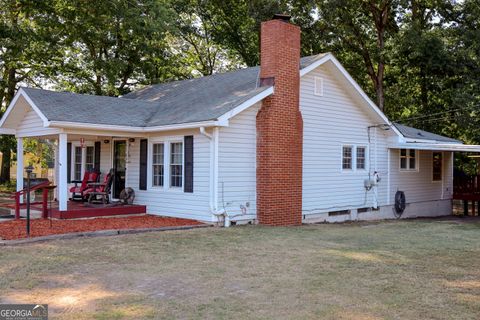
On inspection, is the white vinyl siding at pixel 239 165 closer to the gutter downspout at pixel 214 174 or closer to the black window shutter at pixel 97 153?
the gutter downspout at pixel 214 174

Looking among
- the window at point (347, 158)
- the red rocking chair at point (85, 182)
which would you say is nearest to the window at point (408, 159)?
the window at point (347, 158)

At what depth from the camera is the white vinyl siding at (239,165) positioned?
12.2 meters

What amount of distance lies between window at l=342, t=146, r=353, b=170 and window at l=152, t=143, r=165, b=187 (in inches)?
237

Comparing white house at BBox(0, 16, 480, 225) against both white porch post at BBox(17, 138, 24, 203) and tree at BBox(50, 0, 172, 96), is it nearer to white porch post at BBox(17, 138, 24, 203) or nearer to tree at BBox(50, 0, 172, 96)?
white porch post at BBox(17, 138, 24, 203)

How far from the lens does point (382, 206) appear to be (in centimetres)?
1734

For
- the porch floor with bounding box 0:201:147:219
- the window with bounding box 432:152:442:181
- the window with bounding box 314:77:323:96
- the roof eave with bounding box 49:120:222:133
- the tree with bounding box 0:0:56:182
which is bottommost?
the porch floor with bounding box 0:201:147:219

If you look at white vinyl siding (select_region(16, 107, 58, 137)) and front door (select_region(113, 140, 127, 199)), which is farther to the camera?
front door (select_region(113, 140, 127, 199))

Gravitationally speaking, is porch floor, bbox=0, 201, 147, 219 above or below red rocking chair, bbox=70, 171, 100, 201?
below

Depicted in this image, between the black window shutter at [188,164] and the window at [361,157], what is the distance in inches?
258

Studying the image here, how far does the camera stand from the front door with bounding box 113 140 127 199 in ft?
49.2

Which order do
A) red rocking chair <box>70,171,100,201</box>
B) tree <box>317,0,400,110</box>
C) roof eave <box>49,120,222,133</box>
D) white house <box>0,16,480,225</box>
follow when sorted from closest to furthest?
roof eave <box>49,120,222,133</box> < white house <box>0,16,480,225</box> < red rocking chair <box>70,171,100,201</box> < tree <box>317,0,400,110</box>

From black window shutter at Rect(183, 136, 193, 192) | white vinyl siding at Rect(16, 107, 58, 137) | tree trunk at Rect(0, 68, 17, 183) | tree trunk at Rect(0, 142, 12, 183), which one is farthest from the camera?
tree trunk at Rect(0, 142, 12, 183)

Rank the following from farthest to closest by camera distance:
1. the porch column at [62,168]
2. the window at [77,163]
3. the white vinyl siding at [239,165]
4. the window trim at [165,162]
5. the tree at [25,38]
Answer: the tree at [25,38], the window at [77,163], the window trim at [165,162], the white vinyl siding at [239,165], the porch column at [62,168]

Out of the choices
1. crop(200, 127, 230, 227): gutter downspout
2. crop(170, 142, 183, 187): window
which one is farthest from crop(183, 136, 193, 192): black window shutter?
crop(200, 127, 230, 227): gutter downspout
